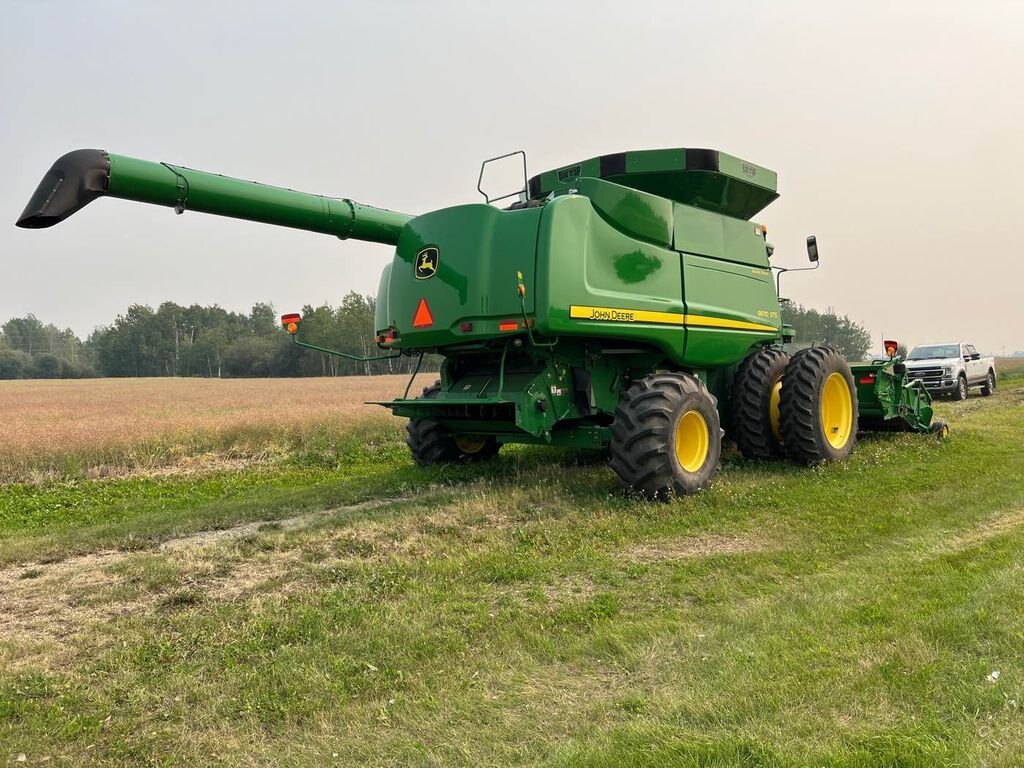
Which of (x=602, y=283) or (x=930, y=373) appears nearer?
(x=602, y=283)

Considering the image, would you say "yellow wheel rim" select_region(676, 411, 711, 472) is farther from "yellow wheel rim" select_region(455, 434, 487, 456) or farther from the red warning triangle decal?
"yellow wheel rim" select_region(455, 434, 487, 456)

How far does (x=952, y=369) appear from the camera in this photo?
764 inches

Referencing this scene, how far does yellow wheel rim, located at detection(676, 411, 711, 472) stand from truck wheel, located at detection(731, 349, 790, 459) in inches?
64.6

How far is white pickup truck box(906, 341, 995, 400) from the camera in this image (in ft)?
63.5

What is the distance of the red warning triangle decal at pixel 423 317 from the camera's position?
7.07 m

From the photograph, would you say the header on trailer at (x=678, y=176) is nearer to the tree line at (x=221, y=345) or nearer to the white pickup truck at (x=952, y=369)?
the white pickup truck at (x=952, y=369)

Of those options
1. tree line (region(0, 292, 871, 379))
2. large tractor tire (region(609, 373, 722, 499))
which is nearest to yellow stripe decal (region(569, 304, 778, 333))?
large tractor tire (region(609, 373, 722, 499))

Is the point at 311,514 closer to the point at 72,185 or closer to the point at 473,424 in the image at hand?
the point at 473,424

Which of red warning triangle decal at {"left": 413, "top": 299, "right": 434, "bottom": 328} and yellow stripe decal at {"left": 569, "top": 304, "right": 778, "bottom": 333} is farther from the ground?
red warning triangle decal at {"left": 413, "top": 299, "right": 434, "bottom": 328}

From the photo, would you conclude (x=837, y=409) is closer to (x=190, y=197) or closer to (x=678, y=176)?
(x=678, y=176)

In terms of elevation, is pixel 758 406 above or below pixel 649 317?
below

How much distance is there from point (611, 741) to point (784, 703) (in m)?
0.75

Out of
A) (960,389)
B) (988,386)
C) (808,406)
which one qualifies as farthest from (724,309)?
(988,386)

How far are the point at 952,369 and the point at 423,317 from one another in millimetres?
17688
